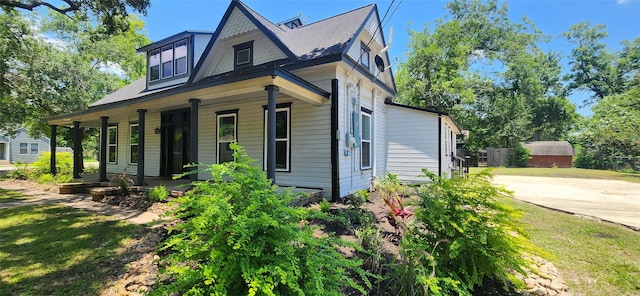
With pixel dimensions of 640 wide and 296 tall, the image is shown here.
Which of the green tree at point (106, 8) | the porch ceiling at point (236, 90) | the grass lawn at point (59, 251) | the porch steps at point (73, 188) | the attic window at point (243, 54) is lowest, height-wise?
the grass lawn at point (59, 251)

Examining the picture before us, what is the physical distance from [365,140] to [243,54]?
4.76 meters

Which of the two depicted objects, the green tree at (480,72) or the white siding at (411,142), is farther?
the green tree at (480,72)

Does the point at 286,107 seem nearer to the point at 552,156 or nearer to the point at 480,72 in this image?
the point at 480,72

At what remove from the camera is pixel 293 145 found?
7.41 meters

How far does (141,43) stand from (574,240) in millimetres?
29287

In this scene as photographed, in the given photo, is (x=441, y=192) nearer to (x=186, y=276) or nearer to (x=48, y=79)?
(x=186, y=276)

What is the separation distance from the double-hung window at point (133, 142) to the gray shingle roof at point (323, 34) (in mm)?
7756

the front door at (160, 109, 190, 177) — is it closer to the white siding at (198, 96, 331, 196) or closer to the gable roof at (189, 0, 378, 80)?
the gable roof at (189, 0, 378, 80)

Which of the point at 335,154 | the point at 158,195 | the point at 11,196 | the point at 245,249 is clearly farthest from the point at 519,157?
the point at 11,196

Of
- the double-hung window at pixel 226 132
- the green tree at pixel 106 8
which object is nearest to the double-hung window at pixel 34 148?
the green tree at pixel 106 8

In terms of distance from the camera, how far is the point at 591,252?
3.95 metres

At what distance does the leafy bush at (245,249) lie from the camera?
1.77 metres

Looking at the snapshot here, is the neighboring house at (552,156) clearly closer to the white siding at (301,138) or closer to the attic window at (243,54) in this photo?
the white siding at (301,138)

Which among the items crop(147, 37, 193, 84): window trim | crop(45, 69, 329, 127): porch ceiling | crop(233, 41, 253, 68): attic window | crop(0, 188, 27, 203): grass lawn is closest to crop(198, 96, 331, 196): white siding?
crop(45, 69, 329, 127): porch ceiling
